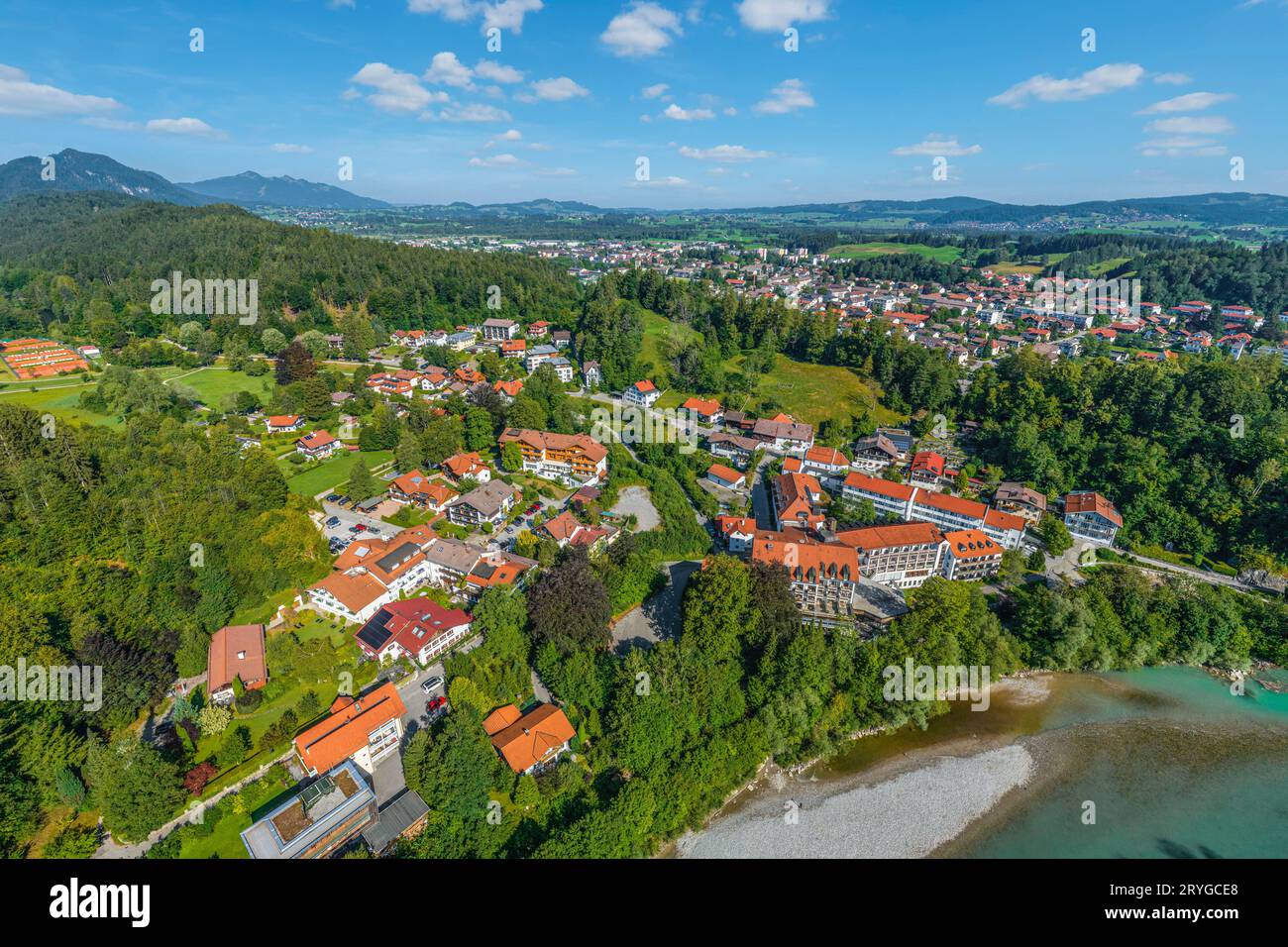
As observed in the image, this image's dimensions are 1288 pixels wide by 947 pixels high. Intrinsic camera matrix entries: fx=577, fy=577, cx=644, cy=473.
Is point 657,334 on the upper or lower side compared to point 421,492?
upper

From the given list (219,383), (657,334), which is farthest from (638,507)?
(219,383)

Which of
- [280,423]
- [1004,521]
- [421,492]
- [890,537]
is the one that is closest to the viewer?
[890,537]

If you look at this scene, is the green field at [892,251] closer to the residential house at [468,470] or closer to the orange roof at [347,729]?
the residential house at [468,470]

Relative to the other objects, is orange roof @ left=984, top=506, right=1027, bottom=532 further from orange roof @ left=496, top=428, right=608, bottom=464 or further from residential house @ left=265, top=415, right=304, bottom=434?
residential house @ left=265, top=415, right=304, bottom=434

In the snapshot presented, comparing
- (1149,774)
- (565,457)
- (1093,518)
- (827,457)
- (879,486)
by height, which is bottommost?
(1149,774)

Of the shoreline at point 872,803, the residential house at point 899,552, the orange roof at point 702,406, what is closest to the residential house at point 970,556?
the residential house at point 899,552

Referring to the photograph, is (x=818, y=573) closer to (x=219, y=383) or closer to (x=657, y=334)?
(x=657, y=334)
